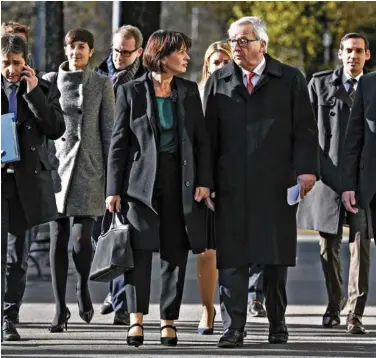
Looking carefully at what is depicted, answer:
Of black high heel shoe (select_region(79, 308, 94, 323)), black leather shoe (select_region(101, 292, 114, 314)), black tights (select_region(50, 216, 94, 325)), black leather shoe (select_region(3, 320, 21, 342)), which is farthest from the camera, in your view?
black leather shoe (select_region(101, 292, 114, 314))

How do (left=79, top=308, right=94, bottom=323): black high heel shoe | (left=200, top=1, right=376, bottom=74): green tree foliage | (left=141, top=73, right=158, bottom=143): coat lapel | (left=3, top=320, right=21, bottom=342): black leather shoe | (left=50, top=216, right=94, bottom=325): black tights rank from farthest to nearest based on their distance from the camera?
(left=200, top=1, right=376, bottom=74): green tree foliage, (left=79, top=308, right=94, bottom=323): black high heel shoe, (left=50, top=216, right=94, bottom=325): black tights, (left=3, top=320, right=21, bottom=342): black leather shoe, (left=141, top=73, right=158, bottom=143): coat lapel

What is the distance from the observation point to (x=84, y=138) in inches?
450

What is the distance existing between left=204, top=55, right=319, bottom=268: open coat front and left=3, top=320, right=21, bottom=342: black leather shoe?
1.37 metres

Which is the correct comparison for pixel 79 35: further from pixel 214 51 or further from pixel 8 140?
pixel 8 140

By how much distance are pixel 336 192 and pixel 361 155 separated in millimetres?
1526

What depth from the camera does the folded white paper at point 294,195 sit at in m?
10.1

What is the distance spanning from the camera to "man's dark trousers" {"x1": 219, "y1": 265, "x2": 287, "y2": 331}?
10203 millimetres

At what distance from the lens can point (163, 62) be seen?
1027 cm

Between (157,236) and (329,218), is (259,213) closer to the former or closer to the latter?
(157,236)

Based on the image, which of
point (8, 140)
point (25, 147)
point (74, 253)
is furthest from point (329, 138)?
point (8, 140)

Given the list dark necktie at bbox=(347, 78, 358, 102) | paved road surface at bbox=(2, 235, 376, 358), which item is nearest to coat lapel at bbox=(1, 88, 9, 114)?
paved road surface at bbox=(2, 235, 376, 358)

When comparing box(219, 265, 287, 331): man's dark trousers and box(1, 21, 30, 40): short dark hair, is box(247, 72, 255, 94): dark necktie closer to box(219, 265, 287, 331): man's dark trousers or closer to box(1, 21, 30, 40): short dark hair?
box(219, 265, 287, 331): man's dark trousers

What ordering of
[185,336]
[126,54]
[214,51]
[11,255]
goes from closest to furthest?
[11,255], [185,336], [214,51], [126,54]

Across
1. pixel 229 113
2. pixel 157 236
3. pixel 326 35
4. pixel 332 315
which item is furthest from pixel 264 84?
pixel 326 35
